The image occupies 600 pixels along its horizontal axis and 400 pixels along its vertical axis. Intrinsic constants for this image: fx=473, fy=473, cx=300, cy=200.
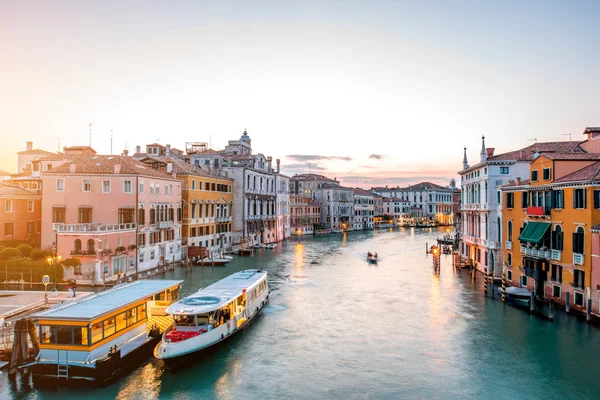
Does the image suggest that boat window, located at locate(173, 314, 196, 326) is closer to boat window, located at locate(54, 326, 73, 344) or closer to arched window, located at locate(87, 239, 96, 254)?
boat window, located at locate(54, 326, 73, 344)

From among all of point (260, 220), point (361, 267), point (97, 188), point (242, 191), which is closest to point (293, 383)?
point (97, 188)

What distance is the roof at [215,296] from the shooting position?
16855mm

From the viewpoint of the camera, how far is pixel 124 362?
15.3m

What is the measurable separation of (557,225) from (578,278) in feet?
9.50

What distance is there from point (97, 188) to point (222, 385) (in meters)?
23.0

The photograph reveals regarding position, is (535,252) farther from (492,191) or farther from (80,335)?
(80,335)

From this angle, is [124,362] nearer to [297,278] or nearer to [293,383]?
[293,383]

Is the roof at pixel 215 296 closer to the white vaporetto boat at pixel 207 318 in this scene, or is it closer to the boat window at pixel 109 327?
the white vaporetto boat at pixel 207 318

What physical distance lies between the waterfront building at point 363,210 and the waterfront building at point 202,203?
54.0 meters

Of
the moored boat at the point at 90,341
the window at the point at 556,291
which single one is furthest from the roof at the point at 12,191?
the window at the point at 556,291

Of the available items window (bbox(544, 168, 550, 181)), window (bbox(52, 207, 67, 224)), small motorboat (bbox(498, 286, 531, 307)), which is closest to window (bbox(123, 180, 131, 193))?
window (bbox(52, 207, 67, 224))

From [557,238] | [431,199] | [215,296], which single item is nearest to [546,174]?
[557,238]

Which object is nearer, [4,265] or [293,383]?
[293,383]

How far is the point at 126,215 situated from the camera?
33500 millimetres
